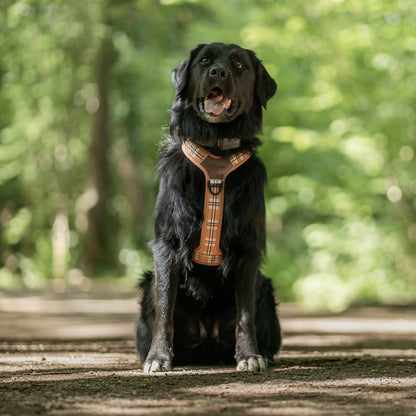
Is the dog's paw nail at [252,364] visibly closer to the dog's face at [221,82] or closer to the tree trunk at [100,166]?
the dog's face at [221,82]

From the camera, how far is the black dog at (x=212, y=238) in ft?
12.3

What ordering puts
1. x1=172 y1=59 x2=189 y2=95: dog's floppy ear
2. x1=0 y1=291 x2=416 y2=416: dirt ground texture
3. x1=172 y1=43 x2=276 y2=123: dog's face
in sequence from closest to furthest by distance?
x1=0 y1=291 x2=416 y2=416: dirt ground texture < x1=172 y1=43 x2=276 y2=123: dog's face < x1=172 y1=59 x2=189 y2=95: dog's floppy ear

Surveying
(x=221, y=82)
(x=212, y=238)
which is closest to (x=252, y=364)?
(x=212, y=238)

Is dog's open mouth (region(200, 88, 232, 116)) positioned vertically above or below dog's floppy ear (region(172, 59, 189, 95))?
below

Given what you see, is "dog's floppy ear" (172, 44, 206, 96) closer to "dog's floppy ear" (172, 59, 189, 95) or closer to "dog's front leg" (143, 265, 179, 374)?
"dog's floppy ear" (172, 59, 189, 95)

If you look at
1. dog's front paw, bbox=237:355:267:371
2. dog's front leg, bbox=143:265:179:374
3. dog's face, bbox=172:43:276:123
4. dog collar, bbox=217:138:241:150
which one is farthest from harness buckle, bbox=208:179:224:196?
dog's front paw, bbox=237:355:267:371

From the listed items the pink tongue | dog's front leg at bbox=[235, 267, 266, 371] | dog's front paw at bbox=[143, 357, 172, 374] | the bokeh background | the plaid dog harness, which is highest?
the bokeh background

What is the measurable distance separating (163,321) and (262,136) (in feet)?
37.9

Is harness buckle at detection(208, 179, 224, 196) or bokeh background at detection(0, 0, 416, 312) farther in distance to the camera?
bokeh background at detection(0, 0, 416, 312)

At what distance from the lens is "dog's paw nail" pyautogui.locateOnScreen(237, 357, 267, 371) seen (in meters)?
3.66

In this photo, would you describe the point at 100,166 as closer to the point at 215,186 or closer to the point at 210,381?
the point at 215,186

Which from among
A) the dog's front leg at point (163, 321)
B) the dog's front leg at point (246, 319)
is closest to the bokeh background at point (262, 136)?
the dog's front leg at point (163, 321)

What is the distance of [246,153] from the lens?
3.98 metres

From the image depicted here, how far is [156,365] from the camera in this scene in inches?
142
